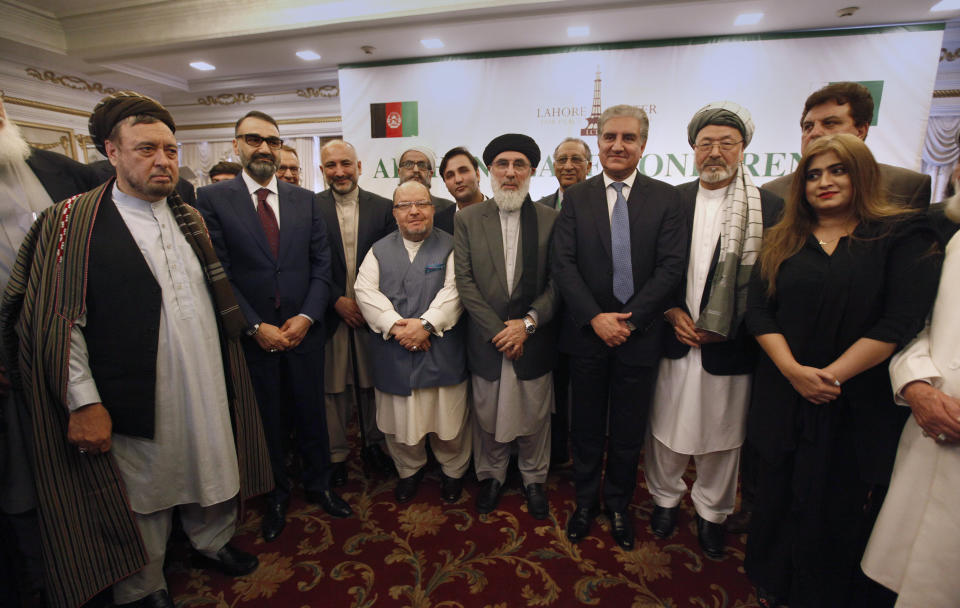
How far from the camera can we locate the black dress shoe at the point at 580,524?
218 cm

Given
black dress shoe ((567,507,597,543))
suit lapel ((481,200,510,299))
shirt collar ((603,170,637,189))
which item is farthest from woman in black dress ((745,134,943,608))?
suit lapel ((481,200,510,299))

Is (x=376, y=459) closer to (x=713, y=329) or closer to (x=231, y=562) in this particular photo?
(x=231, y=562)

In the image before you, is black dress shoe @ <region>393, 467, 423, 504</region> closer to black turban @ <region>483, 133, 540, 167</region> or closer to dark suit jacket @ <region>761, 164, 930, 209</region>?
black turban @ <region>483, 133, 540, 167</region>

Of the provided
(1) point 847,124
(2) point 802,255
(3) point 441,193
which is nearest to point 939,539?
(2) point 802,255

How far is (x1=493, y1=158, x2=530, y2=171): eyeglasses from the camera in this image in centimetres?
226

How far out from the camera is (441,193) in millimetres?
6223

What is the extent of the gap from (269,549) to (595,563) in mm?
1586

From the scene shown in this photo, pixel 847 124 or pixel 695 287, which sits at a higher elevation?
pixel 847 124

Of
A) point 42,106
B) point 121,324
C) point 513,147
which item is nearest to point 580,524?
point 513,147

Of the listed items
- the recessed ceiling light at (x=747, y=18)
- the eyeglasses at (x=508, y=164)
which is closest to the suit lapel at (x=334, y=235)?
the eyeglasses at (x=508, y=164)

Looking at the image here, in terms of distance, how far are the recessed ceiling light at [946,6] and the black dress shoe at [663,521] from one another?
230 inches

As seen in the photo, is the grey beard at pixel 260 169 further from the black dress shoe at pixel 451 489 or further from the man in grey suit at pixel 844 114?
the man in grey suit at pixel 844 114

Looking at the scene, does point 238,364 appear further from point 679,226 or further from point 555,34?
point 555,34

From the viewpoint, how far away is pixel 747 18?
4.71m
